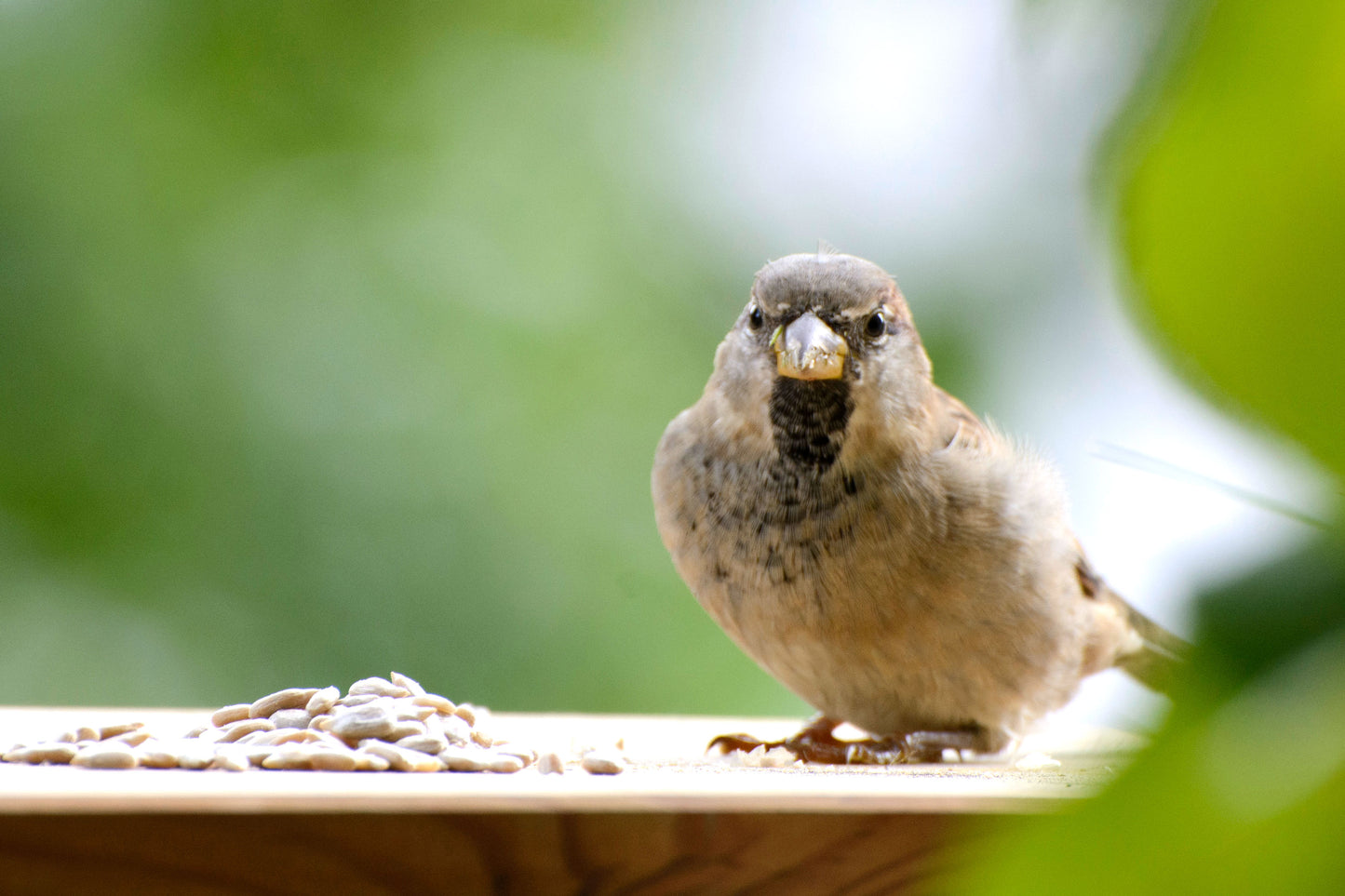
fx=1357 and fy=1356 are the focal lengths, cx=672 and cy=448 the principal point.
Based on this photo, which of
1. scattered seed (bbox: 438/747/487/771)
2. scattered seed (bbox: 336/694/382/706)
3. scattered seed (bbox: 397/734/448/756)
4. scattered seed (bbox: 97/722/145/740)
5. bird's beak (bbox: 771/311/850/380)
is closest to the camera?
scattered seed (bbox: 438/747/487/771)

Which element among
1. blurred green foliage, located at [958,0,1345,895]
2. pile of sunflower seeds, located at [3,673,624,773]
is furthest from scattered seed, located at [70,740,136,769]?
blurred green foliage, located at [958,0,1345,895]

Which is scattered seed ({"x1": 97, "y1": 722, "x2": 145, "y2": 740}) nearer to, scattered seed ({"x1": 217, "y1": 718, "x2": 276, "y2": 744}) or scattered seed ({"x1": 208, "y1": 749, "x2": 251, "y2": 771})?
scattered seed ({"x1": 217, "y1": 718, "x2": 276, "y2": 744})

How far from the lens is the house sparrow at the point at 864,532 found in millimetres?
1849

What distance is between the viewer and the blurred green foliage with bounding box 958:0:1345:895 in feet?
0.62

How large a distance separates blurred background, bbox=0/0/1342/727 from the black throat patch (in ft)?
4.35

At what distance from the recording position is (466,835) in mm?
849

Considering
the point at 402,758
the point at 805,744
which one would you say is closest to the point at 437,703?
the point at 402,758

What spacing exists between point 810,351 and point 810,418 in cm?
13

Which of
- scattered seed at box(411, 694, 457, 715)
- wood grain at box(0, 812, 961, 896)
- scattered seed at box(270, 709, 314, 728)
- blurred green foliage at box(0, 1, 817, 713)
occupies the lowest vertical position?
wood grain at box(0, 812, 961, 896)

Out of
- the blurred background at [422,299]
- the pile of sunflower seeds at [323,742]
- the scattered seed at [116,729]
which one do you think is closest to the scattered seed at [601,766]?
the pile of sunflower seeds at [323,742]

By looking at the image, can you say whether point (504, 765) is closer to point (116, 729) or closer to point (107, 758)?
point (107, 758)

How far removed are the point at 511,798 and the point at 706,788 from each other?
150 mm

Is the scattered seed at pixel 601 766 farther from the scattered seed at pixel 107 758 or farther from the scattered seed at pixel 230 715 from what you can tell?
the scattered seed at pixel 230 715

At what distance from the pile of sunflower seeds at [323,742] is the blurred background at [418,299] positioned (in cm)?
193
